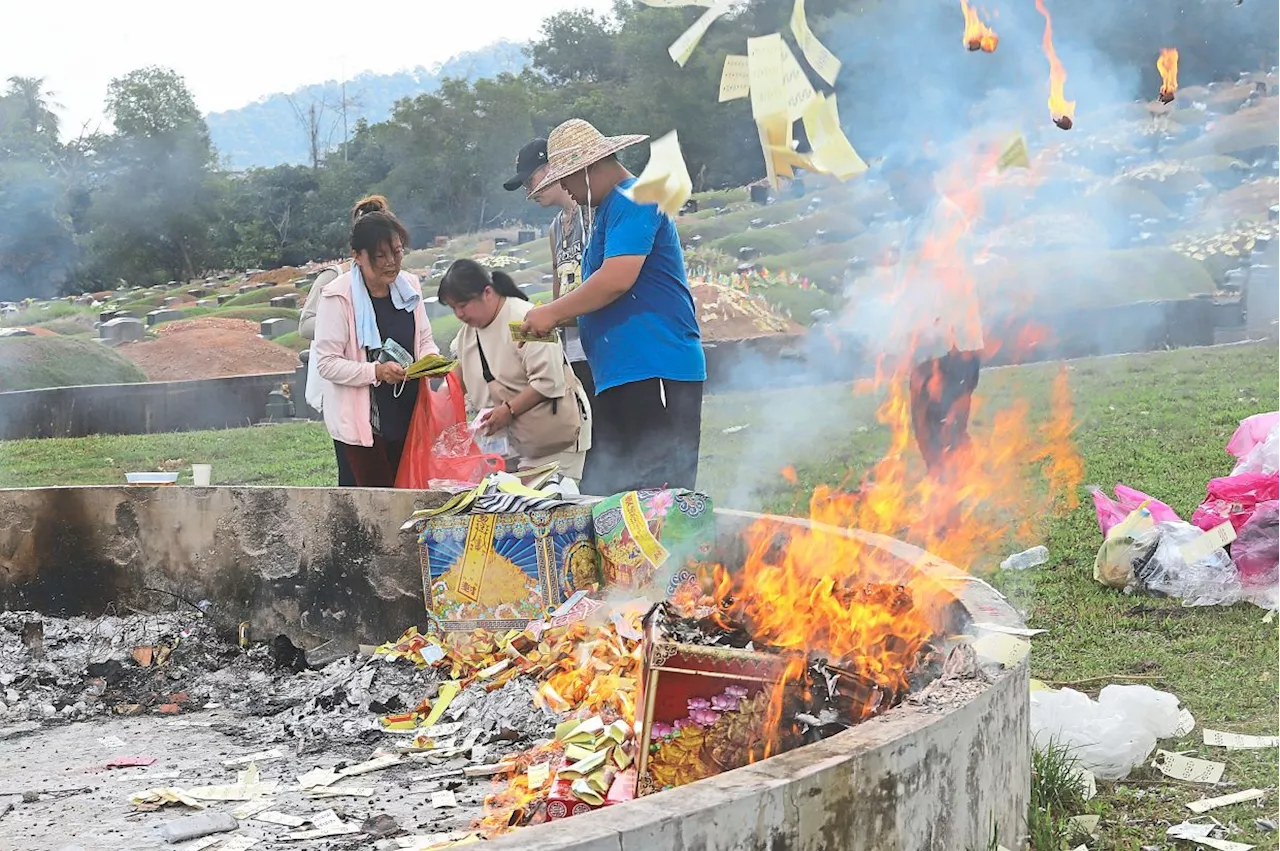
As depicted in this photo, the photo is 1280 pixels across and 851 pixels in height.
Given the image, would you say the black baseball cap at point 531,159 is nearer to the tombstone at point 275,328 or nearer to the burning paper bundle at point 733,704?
the burning paper bundle at point 733,704

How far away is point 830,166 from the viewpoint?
3.23m

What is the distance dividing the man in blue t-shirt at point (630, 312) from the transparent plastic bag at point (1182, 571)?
2.05 metres

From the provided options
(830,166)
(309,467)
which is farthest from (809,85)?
(309,467)

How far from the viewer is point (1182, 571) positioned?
5.20 metres

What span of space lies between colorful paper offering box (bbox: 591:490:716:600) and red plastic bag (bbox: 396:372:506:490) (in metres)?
1.25

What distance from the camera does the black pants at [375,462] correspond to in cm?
564

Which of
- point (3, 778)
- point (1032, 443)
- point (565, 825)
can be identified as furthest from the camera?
point (1032, 443)

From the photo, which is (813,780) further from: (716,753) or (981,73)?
(981,73)

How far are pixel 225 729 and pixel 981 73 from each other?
14.7 ft

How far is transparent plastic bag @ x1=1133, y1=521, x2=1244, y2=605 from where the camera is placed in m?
5.09

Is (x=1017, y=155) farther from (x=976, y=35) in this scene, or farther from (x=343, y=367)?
(x=343, y=367)

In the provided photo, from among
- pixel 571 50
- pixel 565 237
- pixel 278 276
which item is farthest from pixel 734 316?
pixel 571 50

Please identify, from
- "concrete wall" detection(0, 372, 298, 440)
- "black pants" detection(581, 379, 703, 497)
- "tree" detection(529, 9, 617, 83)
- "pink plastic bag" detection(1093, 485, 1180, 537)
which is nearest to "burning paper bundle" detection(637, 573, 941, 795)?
"black pants" detection(581, 379, 703, 497)

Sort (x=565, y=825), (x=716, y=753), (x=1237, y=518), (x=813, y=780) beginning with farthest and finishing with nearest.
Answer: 1. (x=1237, y=518)
2. (x=716, y=753)
3. (x=813, y=780)
4. (x=565, y=825)
